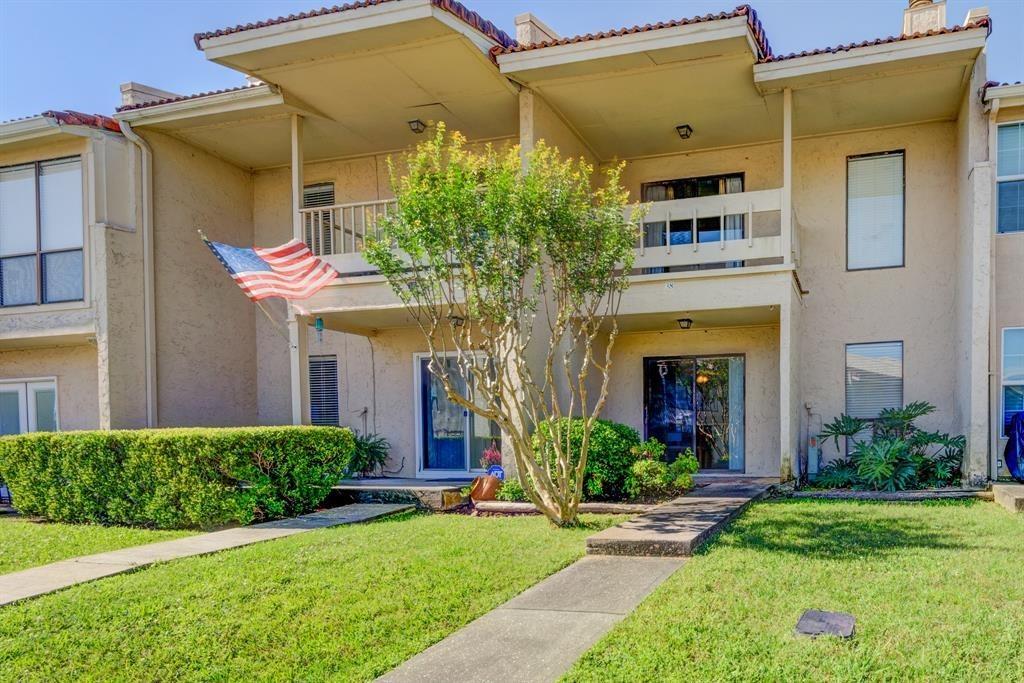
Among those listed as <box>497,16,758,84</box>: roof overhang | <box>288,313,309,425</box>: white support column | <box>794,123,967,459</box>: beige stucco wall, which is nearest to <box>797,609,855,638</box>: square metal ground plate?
<box>497,16,758,84</box>: roof overhang

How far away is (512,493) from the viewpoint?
35.1 ft

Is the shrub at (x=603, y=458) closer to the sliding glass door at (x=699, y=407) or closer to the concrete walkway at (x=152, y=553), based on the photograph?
the concrete walkway at (x=152, y=553)

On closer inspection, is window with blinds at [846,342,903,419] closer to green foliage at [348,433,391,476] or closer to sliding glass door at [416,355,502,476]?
sliding glass door at [416,355,502,476]

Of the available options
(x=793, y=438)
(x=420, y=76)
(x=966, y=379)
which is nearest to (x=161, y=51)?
(x=420, y=76)

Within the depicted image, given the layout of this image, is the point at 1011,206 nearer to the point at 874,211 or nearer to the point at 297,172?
the point at 874,211

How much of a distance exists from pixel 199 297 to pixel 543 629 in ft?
35.7

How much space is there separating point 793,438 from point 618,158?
19.9 feet

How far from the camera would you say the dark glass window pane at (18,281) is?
43.2ft

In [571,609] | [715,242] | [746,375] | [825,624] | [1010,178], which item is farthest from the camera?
[746,375]

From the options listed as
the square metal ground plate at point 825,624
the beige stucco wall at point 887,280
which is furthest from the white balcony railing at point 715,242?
the square metal ground plate at point 825,624

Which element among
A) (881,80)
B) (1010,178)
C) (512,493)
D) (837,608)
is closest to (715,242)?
(881,80)

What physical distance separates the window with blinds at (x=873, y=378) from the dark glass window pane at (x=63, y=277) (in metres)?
12.6

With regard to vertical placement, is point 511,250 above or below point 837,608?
above

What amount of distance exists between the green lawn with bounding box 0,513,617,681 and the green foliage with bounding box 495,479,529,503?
2.42 metres
